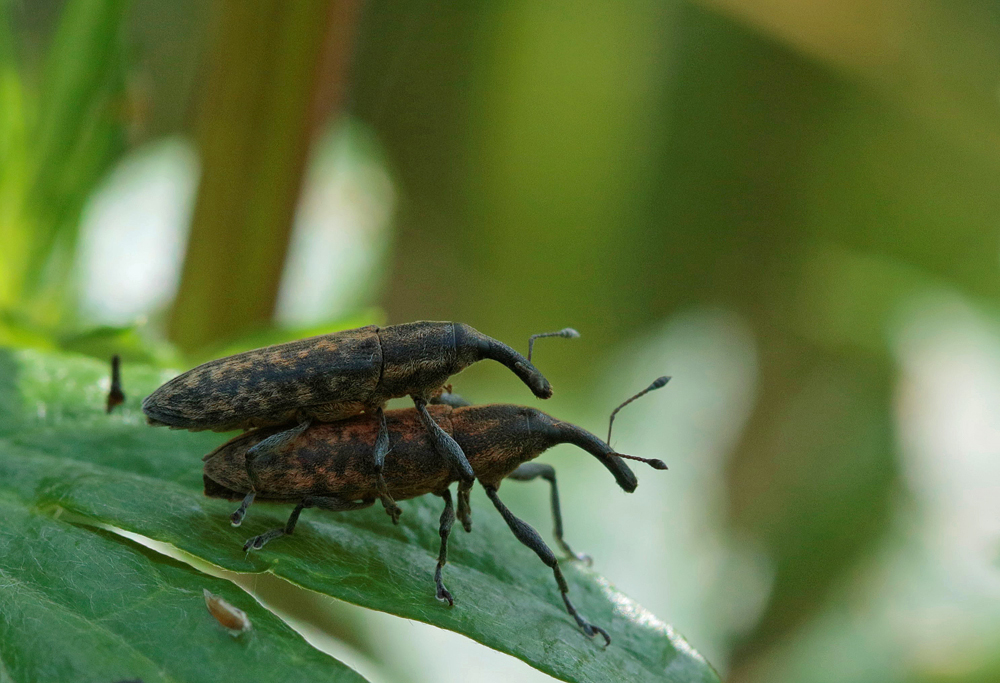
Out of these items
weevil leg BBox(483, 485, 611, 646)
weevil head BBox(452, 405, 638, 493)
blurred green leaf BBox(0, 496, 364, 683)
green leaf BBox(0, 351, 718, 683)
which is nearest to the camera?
blurred green leaf BBox(0, 496, 364, 683)

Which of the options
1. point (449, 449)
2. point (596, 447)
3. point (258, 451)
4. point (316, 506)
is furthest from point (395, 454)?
point (596, 447)

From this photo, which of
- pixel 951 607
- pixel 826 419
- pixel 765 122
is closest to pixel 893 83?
pixel 765 122

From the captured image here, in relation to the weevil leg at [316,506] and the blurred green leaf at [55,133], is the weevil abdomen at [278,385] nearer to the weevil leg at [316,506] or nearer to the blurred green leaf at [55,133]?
the weevil leg at [316,506]

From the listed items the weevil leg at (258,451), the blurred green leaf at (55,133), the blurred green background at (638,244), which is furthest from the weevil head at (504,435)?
the blurred green leaf at (55,133)

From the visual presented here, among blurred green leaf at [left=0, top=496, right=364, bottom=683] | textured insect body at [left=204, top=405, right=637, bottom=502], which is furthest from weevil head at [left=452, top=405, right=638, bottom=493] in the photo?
blurred green leaf at [left=0, top=496, right=364, bottom=683]

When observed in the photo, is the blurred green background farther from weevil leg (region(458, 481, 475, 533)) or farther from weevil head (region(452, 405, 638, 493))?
weevil leg (region(458, 481, 475, 533))

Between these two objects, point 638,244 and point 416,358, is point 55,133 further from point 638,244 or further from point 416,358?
point 638,244
